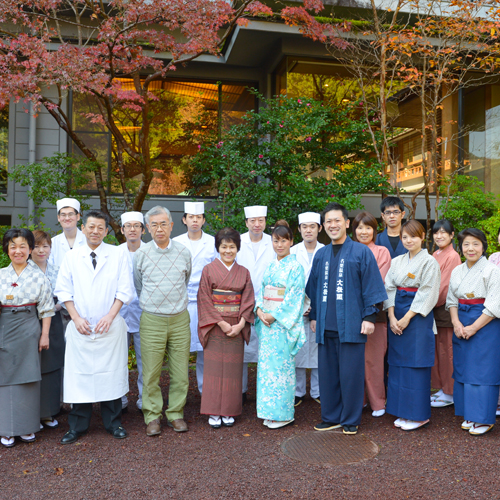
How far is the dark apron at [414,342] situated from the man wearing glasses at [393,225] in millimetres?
915

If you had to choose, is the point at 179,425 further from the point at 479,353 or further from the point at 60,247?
the point at 479,353

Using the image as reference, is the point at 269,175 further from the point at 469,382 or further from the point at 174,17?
the point at 469,382

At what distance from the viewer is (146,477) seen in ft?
10.6

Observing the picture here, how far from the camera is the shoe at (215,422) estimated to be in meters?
4.18

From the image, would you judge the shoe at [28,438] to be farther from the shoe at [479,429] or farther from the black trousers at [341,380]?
the shoe at [479,429]

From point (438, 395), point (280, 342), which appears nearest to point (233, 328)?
point (280, 342)

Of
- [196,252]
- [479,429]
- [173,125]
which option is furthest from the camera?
[173,125]

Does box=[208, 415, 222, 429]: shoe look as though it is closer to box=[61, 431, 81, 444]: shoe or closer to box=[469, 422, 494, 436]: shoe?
box=[61, 431, 81, 444]: shoe

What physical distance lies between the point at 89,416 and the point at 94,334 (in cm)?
76

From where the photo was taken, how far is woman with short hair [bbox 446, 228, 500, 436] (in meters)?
3.94

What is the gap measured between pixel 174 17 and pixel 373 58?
412cm

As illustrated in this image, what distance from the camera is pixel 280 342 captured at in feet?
13.9

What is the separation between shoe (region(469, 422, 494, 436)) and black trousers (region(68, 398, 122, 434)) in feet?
10.1

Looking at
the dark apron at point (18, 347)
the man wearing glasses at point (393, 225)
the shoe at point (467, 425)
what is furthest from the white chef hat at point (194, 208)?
the shoe at point (467, 425)
